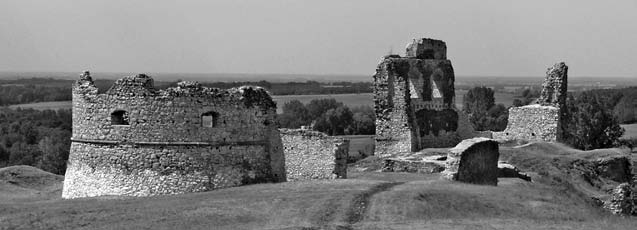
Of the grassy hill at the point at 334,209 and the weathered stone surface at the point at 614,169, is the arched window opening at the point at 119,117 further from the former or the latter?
the weathered stone surface at the point at 614,169

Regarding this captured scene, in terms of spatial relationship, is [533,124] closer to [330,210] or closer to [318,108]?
[330,210]

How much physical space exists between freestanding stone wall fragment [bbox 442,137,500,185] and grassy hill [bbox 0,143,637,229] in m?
0.78

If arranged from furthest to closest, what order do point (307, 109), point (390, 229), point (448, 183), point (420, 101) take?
point (307, 109)
point (420, 101)
point (448, 183)
point (390, 229)

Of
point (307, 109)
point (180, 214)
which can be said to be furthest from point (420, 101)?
point (307, 109)

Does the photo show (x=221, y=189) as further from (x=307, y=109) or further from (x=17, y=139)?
(x=307, y=109)

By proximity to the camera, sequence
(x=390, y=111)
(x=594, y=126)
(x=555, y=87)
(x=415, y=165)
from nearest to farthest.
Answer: (x=415, y=165) < (x=390, y=111) < (x=555, y=87) < (x=594, y=126)

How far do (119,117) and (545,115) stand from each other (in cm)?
2303

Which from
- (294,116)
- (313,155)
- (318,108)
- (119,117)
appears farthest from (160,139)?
(318,108)

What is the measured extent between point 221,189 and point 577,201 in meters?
11.4

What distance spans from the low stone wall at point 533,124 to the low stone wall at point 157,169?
19856 millimetres

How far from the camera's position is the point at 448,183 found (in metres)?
29.5

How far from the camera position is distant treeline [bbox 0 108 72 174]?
64750 millimetres

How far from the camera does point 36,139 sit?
3452 inches

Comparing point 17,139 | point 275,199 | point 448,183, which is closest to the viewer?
point 275,199
